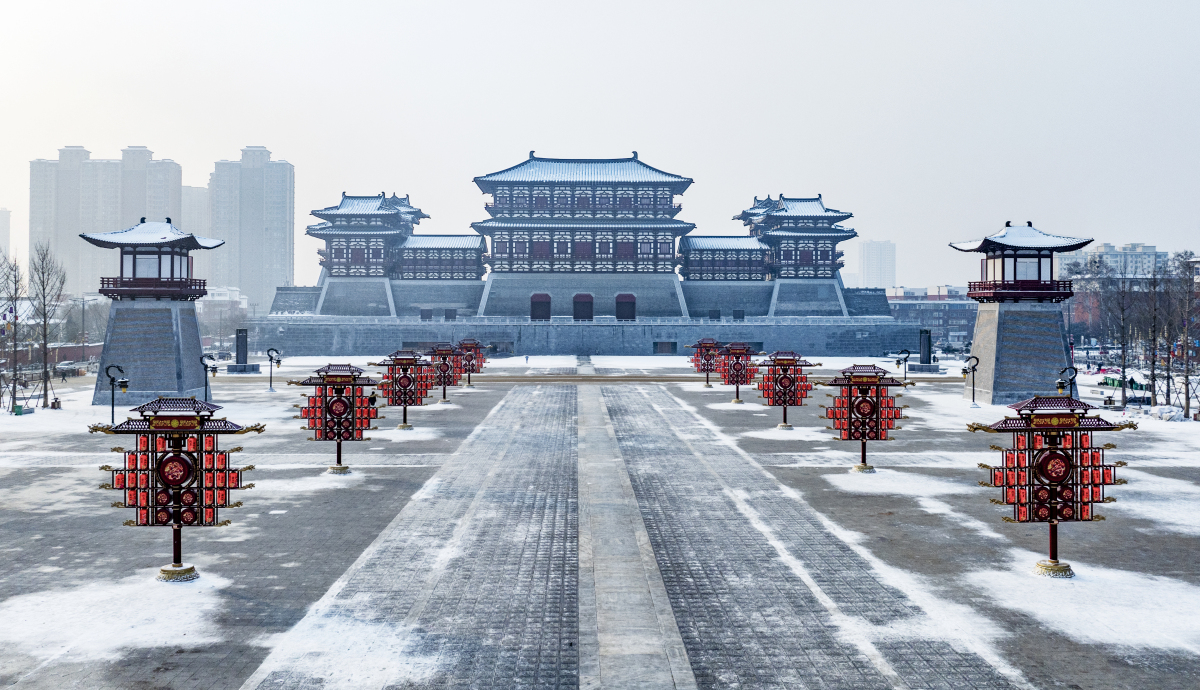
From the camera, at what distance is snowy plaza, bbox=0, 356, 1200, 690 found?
7.94 meters

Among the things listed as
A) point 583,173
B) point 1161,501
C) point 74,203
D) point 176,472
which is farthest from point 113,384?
point 74,203

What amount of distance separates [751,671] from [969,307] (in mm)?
114953

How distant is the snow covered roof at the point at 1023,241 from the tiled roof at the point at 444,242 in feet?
164

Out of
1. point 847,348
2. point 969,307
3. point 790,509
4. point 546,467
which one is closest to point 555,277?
point 847,348

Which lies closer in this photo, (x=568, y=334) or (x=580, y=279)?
(x=568, y=334)

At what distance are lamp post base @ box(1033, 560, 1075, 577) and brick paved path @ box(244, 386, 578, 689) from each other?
6570mm

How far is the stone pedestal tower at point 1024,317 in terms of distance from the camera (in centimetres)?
3238

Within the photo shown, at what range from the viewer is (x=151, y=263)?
32344 millimetres

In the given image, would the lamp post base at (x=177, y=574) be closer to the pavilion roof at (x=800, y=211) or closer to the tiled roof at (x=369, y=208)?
the tiled roof at (x=369, y=208)

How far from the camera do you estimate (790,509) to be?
14.5m

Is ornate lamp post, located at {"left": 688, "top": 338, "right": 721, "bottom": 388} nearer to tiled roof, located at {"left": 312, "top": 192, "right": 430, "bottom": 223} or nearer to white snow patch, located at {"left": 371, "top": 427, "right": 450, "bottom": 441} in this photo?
white snow patch, located at {"left": 371, "top": 427, "right": 450, "bottom": 441}

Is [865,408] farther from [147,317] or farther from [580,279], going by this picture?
[580,279]

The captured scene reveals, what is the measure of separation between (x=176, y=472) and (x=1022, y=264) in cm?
3316

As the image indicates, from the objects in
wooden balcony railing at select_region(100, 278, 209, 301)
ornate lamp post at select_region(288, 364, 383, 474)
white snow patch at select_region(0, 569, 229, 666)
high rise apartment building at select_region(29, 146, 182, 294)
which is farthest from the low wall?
high rise apartment building at select_region(29, 146, 182, 294)
